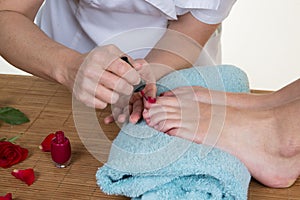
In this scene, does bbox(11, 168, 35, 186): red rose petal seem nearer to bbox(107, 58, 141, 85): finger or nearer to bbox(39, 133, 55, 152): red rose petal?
bbox(39, 133, 55, 152): red rose petal

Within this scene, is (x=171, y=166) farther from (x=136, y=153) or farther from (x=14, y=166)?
(x=14, y=166)

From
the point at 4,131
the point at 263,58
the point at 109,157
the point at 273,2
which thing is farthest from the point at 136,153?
the point at 273,2

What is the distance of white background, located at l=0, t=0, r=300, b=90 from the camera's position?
9.82ft

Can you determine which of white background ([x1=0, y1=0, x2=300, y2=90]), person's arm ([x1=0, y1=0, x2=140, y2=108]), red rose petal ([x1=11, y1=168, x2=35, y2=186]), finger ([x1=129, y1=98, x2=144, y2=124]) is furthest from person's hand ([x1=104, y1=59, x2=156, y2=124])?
white background ([x1=0, y1=0, x2=300, y2=90])

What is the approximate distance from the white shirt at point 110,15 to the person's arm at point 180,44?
0.02 metres

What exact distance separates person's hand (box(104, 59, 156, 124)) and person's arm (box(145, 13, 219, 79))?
0.11 metres

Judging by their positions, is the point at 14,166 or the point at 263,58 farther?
the point at 263,58

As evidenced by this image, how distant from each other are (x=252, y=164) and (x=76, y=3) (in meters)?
0.68

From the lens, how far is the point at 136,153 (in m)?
1.25

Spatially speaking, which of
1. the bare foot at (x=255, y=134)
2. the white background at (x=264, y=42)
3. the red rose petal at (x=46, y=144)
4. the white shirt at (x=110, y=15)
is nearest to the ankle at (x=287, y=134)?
the bare foot at (x=255, y=134)

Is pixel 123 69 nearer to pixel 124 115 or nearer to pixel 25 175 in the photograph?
pixel 124 115

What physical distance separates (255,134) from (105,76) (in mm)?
355

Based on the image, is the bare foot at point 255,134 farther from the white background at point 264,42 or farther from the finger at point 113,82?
the white background at point 264,42

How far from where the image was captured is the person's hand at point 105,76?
1.18m
